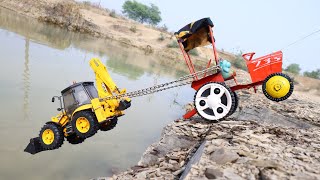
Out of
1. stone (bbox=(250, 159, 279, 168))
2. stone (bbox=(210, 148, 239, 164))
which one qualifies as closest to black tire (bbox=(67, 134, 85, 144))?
stone (bbox=(210, 148, 239, 164))

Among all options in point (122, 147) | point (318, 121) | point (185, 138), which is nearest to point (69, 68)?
point (122, 147)

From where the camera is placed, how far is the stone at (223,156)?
4.53 meters

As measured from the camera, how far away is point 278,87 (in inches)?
227

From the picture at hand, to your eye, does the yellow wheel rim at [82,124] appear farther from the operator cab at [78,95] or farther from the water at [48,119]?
the water at [48,119]

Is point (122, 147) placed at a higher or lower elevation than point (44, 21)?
lower

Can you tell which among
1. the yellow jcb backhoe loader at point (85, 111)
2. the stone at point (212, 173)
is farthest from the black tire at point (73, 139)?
the stone at point (212, 173)

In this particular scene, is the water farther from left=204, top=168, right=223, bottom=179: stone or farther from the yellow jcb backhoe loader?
left=204, top=168, right=223, bottom=179: stone

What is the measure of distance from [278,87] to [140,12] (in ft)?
262

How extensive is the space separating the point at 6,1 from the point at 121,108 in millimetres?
46636

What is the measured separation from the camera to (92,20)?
48.1 metres

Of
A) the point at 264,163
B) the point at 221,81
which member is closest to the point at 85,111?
the point at 221,81

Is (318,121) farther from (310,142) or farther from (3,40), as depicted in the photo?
(3,40)

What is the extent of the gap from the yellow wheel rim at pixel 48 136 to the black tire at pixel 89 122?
28.9 inches

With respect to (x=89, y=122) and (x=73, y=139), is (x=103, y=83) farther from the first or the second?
(x=73, y=139)
